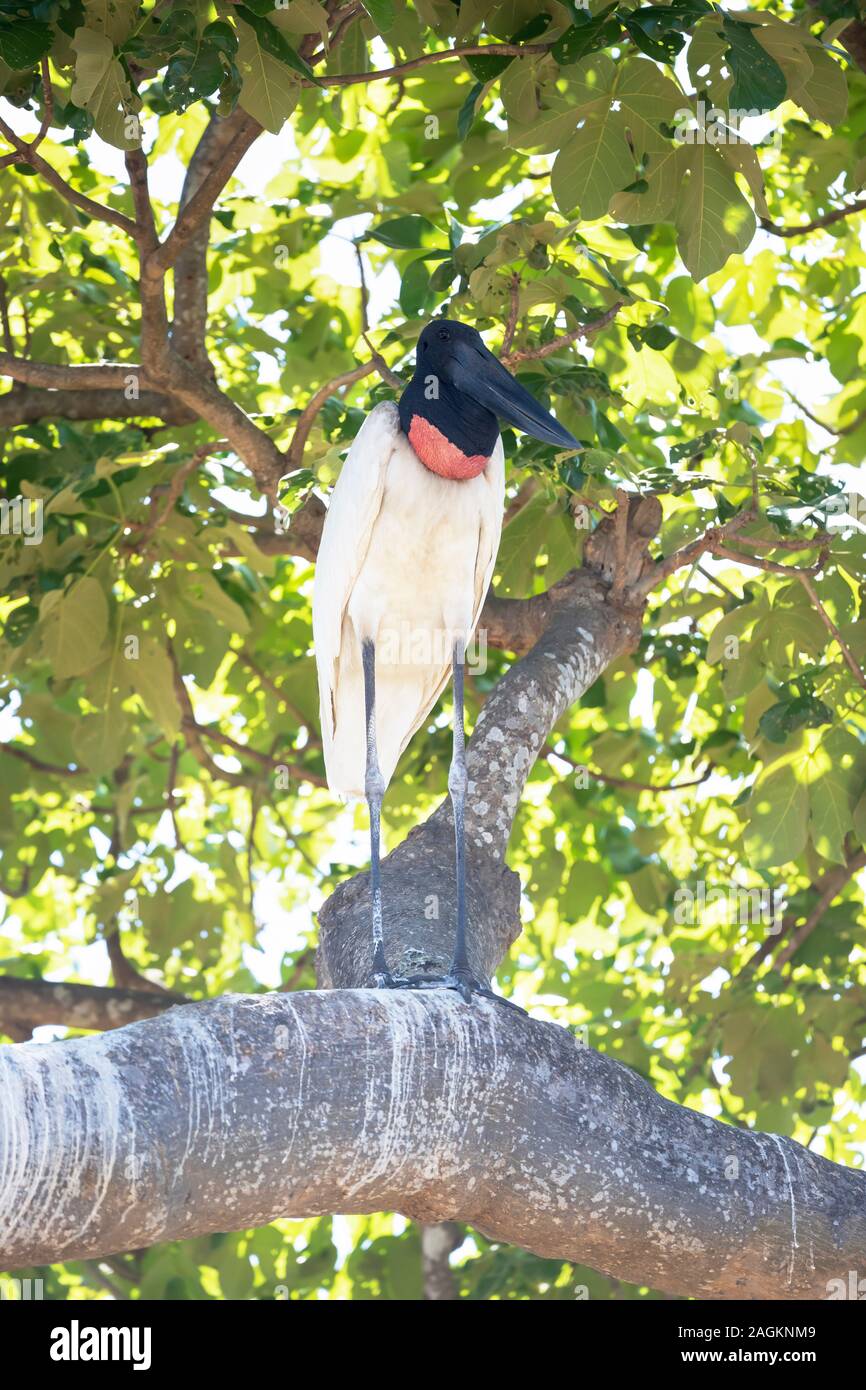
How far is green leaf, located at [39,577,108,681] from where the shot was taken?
527 centimetres

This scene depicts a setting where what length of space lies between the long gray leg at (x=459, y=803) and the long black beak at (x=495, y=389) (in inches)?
34.4

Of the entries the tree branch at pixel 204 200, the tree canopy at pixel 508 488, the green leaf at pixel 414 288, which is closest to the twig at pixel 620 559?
the tree canopy at pixel 508 488

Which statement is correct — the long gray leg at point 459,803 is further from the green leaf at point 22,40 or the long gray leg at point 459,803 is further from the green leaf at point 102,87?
the green leaf at point 22,40

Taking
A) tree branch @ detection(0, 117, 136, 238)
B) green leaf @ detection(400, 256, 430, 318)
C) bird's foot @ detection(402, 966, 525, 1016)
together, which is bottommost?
bird's foot @ detection(402, 966, 525, 1016)

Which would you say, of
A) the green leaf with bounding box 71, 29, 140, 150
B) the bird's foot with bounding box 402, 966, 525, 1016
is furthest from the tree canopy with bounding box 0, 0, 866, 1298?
the bird's foot with bounding box 402, 966, 525, 1016

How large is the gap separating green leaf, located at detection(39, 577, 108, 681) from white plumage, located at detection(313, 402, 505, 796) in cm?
71

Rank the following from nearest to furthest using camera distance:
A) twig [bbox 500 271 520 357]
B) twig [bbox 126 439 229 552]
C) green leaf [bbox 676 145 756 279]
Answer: green leaf [bbox 676 145 756 279], twig [bbox 500 271 520 357], twig [bbox 126 439 229 552]

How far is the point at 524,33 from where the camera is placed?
13.4 feet

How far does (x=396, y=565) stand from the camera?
514 centimetres

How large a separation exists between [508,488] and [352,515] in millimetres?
2205

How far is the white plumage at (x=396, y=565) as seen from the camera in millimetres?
5020

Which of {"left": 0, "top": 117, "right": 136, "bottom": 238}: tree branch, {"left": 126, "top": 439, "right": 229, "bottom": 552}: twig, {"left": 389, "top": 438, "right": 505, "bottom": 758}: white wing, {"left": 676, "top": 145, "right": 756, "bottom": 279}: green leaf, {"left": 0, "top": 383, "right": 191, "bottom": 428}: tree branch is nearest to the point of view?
{"left": 676, "top": 145, "right": 756, "bottom": 279}: green leaf

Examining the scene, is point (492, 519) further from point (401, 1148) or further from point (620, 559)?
point (401, 1148)

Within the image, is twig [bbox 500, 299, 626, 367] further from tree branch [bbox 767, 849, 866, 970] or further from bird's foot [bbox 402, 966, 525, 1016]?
tree branch [bbox 767, 849, 866, 970]
